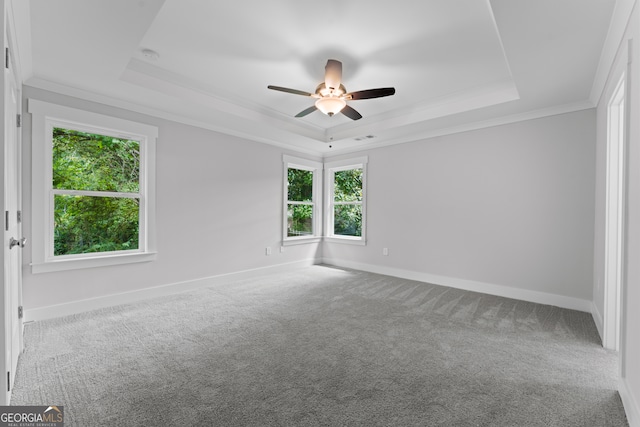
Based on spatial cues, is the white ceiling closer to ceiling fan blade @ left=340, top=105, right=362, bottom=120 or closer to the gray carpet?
ceiling fan blade @ left=340, top=105, right=362, bottom=120

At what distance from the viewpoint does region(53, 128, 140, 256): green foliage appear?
3195 millimetres

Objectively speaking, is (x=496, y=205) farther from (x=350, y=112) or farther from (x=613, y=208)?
(x=350, y=112)

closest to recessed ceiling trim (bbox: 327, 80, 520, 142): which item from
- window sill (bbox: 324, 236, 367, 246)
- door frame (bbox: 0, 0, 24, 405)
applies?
window sill (bbox: 324, 236, 367, 246)

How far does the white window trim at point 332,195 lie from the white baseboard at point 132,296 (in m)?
1.47

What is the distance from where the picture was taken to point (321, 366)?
7.12 feet

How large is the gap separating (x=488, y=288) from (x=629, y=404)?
2.55 m

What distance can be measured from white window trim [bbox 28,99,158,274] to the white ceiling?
9.7 inches

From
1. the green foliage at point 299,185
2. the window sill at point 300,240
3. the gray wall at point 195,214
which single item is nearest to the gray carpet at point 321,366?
the gray wall at point 195,214

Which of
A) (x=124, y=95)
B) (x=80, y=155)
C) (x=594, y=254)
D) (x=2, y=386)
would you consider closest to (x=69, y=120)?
(x=80, y=155)

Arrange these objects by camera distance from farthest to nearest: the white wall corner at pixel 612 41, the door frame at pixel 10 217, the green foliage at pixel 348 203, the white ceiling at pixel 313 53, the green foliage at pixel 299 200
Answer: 1. the green foliage at pixel 348 203
2. the green foliage at pixel 299 200
3. the white ceiling at pixel 313 53
4. the white wall corner at pixel 612 41
5. the door frame at pixel 10 217

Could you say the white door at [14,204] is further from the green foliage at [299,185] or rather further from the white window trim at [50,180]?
the green foliage at [299,185]

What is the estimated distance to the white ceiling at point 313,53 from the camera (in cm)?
211

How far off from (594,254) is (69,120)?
5902 mm

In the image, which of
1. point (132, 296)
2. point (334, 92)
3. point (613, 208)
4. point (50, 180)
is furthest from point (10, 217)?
point (613, 208)
